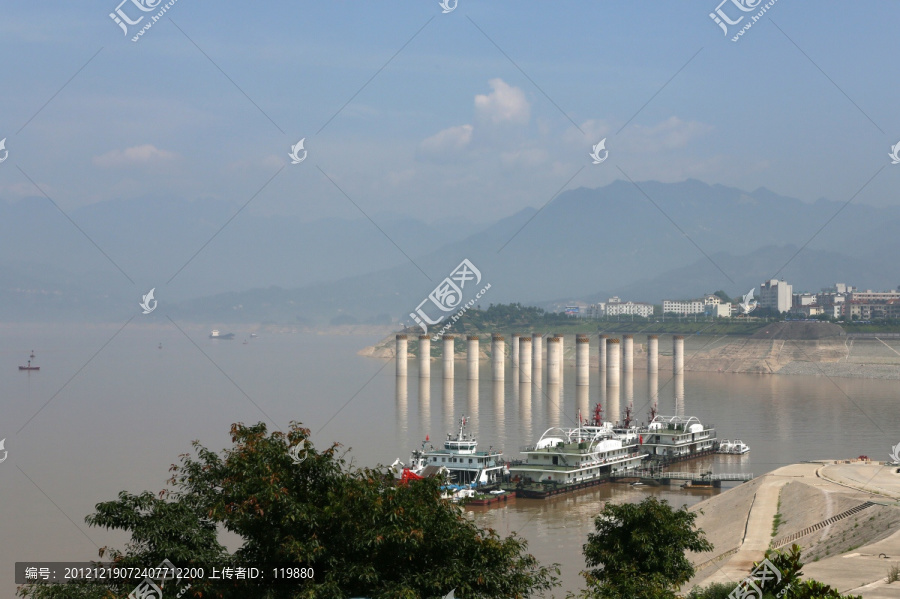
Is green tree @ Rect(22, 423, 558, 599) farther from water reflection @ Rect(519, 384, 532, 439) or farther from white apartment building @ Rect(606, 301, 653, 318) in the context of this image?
white apartment building @ Rect(606, 301, 653, 318)

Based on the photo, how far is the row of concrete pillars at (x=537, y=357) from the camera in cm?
8025

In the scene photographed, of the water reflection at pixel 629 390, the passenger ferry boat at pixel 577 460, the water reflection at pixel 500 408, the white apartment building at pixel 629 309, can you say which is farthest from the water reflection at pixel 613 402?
the white apartment building at pixel 629 309

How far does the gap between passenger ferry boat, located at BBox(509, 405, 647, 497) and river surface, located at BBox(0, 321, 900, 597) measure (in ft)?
2.10

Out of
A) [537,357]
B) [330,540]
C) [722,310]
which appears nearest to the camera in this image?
[330,540]


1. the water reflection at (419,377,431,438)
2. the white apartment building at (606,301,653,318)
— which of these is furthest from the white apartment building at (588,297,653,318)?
the water reflection at (419,377,431,438)

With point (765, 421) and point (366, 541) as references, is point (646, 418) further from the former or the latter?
point (366, 541)

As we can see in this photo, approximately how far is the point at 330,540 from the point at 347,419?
135 ft

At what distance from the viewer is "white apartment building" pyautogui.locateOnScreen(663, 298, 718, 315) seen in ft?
524

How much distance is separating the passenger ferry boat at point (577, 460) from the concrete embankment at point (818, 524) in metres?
4.81

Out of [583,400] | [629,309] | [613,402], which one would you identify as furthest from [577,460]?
[629,309]

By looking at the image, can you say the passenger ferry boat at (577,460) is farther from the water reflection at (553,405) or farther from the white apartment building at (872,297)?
the white apartment building at (872,297)

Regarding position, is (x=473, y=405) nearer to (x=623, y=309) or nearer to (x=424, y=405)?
(x=424, y=405)

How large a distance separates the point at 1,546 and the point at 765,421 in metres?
39.1

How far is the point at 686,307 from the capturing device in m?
165
